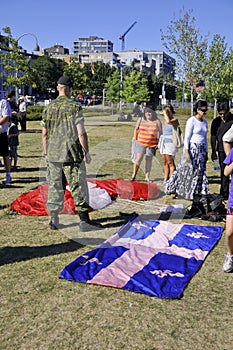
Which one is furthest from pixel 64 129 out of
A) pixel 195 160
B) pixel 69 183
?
pixel 195 160

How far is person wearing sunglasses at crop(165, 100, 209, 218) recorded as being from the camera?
665 centimetres

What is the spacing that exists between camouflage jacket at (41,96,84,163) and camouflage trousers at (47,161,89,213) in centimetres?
12

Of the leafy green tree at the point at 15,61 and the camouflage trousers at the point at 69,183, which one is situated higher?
the leafy green tree at the point at 15,61

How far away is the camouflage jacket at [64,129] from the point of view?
17.4 feet

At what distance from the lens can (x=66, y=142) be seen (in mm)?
5387

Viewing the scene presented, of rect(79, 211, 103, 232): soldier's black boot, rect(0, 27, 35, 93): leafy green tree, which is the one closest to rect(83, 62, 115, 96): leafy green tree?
rect(0, 27, 35, 93): leafy green tree

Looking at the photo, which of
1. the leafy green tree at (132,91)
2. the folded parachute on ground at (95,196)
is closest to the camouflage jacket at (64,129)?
the folded parachute on ground at (95,196)

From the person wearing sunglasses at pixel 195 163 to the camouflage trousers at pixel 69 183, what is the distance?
2.04 metres

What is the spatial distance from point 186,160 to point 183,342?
4.21 meters


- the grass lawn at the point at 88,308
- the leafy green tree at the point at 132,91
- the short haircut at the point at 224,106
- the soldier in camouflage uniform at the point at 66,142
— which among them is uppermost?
the leafy green tree at the point at 132,91

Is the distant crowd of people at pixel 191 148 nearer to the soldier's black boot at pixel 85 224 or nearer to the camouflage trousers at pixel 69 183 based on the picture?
the soldier's black boot at pixel 85 224

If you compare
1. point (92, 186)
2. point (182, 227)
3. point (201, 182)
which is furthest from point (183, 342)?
point (92, 186)

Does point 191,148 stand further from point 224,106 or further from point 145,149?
point 145,149

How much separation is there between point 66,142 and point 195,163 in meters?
2.66
